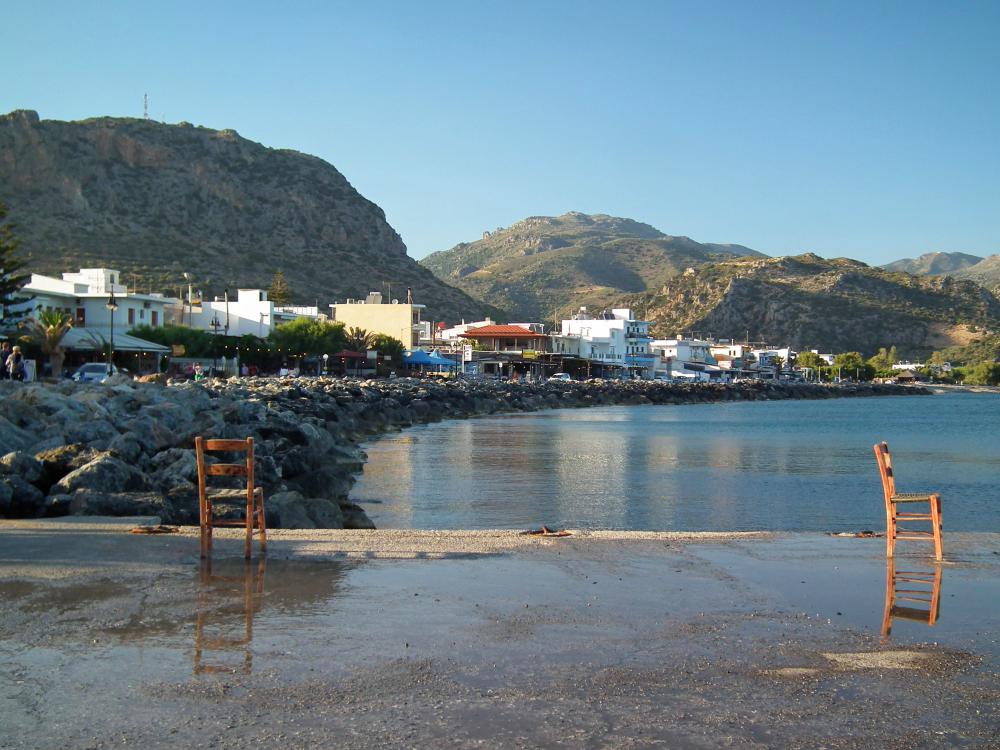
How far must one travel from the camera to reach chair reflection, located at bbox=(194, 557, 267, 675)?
5449 millimetres

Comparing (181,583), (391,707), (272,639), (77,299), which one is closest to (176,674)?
(272,639)

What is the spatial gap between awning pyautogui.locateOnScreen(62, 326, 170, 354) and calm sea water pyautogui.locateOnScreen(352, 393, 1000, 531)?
14834 millimetres

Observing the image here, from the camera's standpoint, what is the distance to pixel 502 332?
103375mm

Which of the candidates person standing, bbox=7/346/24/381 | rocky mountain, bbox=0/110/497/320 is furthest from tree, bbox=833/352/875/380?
person standing, bbox=7/346/24/381

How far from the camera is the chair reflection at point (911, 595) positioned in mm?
6711

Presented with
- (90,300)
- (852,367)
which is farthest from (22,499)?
(852,367)

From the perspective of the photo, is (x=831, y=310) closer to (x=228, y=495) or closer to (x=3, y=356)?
(x=3, y=356)

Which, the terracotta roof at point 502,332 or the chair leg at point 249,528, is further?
the terracotta roof at point 502,332

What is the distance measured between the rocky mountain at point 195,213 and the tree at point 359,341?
2097 centimetres

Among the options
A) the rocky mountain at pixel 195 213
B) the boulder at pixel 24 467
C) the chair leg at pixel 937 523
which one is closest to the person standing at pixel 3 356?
the boulder at pixel 24 467

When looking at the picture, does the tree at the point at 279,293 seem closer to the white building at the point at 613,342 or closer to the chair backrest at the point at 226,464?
the white building at the point at 613,342

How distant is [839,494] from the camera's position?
22.4 m

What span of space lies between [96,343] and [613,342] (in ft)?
271

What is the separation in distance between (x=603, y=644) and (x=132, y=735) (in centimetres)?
285
